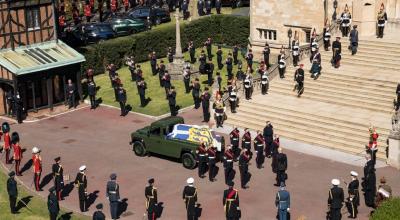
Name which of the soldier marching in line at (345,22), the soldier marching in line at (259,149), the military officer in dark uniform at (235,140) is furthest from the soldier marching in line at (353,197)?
the soldier marching in line at (345,22)

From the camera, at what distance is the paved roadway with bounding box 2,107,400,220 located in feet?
92.1

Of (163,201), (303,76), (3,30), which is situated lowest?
(163,201)

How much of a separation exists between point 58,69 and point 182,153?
13.5 m

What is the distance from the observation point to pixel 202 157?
30703mm

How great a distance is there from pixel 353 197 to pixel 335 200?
1.24 meters

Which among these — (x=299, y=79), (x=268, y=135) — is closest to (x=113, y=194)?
(x=268, y=135)

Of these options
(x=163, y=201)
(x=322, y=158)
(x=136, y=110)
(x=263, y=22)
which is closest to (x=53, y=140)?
(x=136, y=110)

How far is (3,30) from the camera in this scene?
136ft

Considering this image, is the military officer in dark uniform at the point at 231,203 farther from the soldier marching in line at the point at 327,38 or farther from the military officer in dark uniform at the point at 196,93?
the soldier marching in line at the point at 327,38

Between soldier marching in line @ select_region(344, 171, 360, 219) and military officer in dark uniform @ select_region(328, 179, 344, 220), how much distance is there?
3.03 feet

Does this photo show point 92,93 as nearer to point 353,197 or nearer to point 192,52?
point 192,52

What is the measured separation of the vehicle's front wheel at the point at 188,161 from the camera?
105ft

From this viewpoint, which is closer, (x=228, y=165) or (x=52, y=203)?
(x=52, y=203)

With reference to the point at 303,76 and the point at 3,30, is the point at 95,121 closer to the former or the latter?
the point at 3,30
